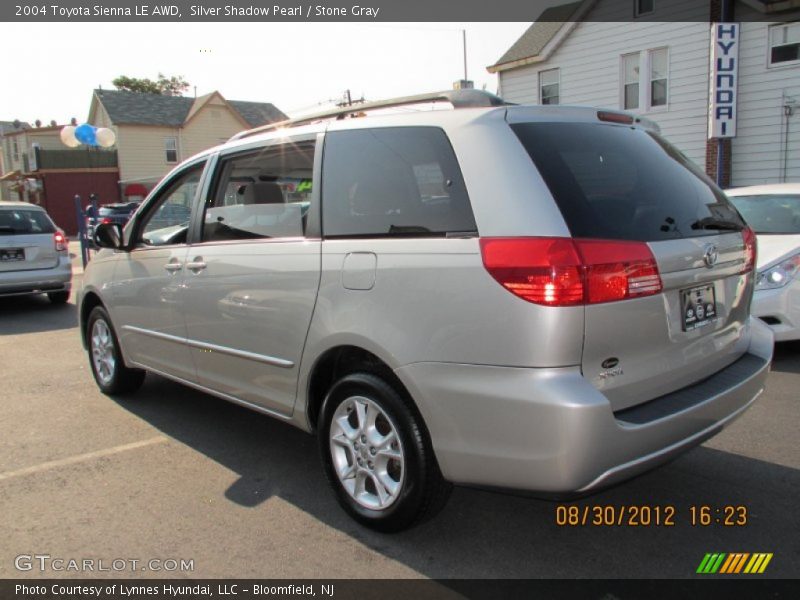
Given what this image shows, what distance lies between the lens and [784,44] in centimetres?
1334

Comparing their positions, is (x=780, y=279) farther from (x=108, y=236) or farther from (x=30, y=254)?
(x=30, y=254)

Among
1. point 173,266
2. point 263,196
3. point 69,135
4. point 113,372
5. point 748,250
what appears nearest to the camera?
point 748,250

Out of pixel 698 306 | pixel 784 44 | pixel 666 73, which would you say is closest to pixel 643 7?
pixel 666 73

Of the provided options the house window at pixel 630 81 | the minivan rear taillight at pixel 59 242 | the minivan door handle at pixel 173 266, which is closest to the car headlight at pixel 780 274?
the minivan door handle at pixel 173 266

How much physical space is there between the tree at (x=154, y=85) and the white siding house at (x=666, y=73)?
5385cm

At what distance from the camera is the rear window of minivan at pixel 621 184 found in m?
2.51

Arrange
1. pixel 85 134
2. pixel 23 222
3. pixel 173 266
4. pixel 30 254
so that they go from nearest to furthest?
1. pixel 173 266
2. pixel 30 254
3. pixel 23 222
4. pixel 85 134

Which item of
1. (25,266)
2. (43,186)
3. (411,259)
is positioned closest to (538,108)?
(411,259)

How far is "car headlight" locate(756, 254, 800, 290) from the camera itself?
5543mm

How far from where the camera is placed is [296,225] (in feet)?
11.1

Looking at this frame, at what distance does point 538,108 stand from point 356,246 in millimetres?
1000

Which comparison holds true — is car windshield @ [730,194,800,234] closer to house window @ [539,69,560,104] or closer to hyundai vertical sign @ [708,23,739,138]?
hyundai vertical sign @ [708,23,739,138]

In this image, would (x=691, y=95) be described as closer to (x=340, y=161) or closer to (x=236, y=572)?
(x=340, y=161)

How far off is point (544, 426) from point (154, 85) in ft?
240
